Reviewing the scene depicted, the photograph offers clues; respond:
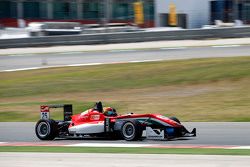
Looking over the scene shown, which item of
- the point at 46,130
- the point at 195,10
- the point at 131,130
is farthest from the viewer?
the point at 195,10

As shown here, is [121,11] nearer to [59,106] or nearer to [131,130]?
[59,106]

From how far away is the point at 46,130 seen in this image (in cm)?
1491

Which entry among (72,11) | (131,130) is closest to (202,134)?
(131,130)

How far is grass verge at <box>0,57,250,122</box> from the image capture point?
1983 centimetres

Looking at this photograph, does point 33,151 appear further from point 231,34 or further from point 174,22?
point 174,22

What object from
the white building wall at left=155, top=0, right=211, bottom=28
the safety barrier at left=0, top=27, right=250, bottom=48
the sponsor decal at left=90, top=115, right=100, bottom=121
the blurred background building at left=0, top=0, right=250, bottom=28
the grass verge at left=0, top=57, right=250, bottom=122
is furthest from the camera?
the blurred background building at left=0, top=0, right=250, bottom=28

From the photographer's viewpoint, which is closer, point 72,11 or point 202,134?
point 202,134

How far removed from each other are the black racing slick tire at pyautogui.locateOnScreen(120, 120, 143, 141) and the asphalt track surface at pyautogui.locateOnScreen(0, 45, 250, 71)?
18.0 m

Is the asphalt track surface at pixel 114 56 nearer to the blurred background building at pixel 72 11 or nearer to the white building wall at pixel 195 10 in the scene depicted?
the white building wall at pixel 195 10

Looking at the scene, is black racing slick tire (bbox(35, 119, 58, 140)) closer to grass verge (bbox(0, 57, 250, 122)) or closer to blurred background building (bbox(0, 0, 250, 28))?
grass verge (bbox(0, 57, 250, 122))

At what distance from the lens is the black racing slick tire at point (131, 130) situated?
44.5 feet

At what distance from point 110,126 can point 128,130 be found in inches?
18.4

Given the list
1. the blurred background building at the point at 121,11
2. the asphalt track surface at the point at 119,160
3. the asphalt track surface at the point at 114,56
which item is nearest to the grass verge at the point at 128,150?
the asphalt track surface at the point at 119,160

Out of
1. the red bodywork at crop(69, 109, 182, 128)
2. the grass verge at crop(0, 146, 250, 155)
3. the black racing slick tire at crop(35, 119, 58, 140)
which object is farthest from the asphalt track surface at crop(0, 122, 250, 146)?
the grass verge at crop(0, 146, 250, 155)
